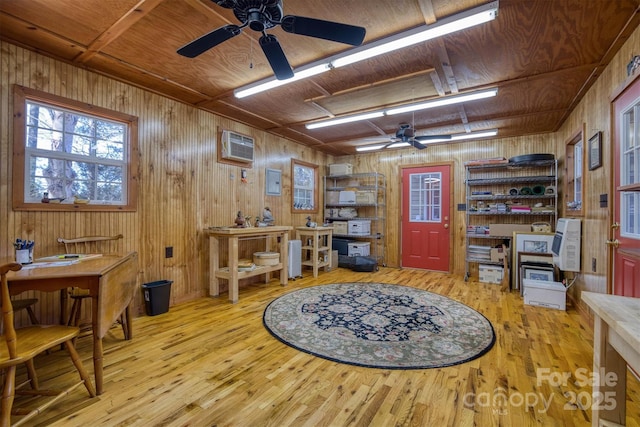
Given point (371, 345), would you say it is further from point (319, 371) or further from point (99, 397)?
point (99, 397)

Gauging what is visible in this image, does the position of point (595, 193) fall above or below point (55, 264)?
above

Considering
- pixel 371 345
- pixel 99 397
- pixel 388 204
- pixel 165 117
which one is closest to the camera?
pixel 99 397

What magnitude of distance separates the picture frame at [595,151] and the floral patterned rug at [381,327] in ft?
6.33

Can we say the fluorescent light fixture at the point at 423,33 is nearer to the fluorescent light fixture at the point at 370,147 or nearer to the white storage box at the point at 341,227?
the fluorescent light fixture at the point at 370,147

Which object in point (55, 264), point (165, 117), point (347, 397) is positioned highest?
point (165, 117)

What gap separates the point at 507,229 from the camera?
4680mm

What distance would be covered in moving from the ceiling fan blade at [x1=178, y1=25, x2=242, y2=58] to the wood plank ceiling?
32cm

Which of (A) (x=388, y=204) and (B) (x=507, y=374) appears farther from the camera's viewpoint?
(A) (x=388, y=204)

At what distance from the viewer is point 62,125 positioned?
2.70 metres

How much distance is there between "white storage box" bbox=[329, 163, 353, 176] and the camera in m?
6.22

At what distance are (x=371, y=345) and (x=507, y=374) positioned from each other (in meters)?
1.00

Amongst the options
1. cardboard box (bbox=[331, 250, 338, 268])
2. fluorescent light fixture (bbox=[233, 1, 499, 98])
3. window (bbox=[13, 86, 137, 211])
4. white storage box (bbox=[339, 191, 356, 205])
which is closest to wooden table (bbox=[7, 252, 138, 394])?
window (bbox=[13, 86, 137, 211])

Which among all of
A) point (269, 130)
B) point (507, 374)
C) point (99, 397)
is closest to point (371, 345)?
point (507, 374)

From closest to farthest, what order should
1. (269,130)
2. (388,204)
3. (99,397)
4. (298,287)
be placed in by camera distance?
(99,397), (298,287), (269,130), (388,204)
